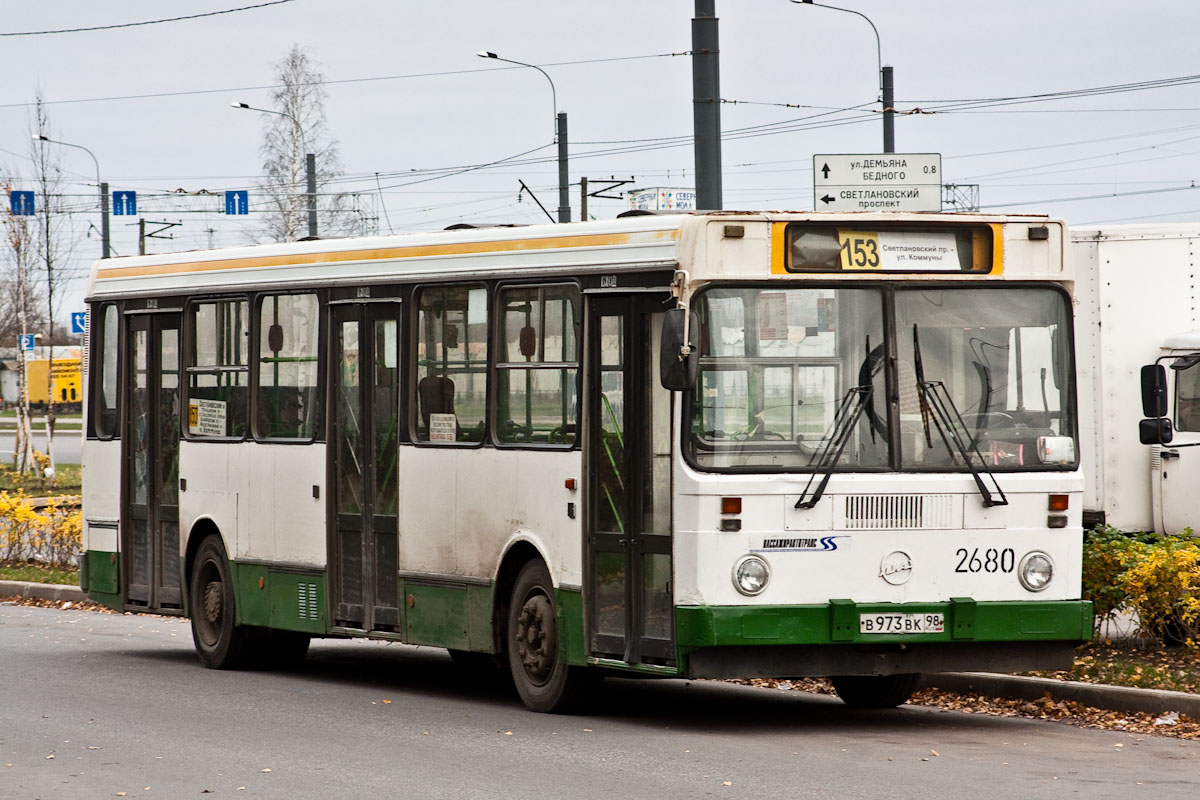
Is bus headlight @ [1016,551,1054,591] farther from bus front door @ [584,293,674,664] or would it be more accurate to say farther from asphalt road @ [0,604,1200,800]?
bus front door @ [584,293,674,664]

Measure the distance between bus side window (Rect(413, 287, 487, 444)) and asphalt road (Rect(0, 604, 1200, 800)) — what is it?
1715mm

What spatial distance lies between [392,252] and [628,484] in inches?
117

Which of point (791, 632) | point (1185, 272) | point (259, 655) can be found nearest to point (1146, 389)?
point (1185, 272)

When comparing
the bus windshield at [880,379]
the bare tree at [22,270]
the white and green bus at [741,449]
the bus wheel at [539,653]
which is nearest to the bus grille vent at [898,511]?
the white and green bus at [741,449]

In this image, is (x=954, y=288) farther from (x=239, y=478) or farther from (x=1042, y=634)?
(x=239, y=478)

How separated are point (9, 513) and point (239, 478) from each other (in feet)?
34.5

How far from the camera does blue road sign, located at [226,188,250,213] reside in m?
49.1

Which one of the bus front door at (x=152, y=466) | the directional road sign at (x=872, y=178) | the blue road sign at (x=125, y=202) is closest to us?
the bus front door at (x=152, y=466)

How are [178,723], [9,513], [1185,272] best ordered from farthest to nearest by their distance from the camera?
1. [9,513]
2. [1185,272]
3. [178,723]

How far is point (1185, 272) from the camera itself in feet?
64.1

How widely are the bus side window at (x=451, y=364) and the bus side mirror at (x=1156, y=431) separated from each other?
6260 millimetres

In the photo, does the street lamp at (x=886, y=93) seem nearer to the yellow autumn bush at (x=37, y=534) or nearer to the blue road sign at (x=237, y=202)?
the yellow autumn bush at (x=37, y=534)

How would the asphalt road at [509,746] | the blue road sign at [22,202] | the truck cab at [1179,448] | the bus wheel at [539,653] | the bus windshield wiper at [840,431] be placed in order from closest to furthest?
1. the asphalt road at [509,746]
2. the bus windshield wiper at [840,431]
3. the bus wheel at [539,653]
4. the truck cab at [1179,448]
5. the blue road sign at [22,202]

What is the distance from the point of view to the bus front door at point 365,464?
521 inches
